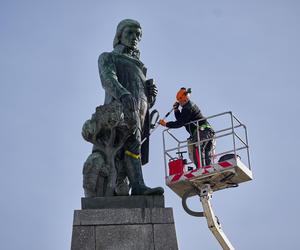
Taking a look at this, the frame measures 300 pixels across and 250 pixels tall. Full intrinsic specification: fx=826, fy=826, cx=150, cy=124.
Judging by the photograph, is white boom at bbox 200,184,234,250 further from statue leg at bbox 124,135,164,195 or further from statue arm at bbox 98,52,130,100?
statue arm at bbox 98,52,130,100

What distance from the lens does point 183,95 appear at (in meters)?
17.9

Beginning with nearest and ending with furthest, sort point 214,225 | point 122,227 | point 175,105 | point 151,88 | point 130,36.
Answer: point 122,227 → point 214,225 → point 151,88 → point 130,36 → point 175,105

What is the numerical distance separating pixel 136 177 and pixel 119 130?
968 millimetres

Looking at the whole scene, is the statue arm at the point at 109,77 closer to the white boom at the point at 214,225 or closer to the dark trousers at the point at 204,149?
the dark trousers at the point at 204,149

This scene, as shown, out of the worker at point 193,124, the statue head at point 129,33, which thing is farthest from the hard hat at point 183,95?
the statue head at point 129,33

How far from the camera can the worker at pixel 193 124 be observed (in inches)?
677

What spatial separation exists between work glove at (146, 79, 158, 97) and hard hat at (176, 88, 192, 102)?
0.93 metres

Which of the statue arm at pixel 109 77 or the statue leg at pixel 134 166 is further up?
the statue arm at pixel 109 77

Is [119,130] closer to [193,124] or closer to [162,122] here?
[162,122]

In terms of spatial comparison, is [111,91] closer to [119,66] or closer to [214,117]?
[119,66]

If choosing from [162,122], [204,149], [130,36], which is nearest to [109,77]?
[130,36]

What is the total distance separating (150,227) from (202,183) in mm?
2073

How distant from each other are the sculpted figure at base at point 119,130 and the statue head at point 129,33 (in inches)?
11.6

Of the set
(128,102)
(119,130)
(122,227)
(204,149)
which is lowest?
(122,227)
